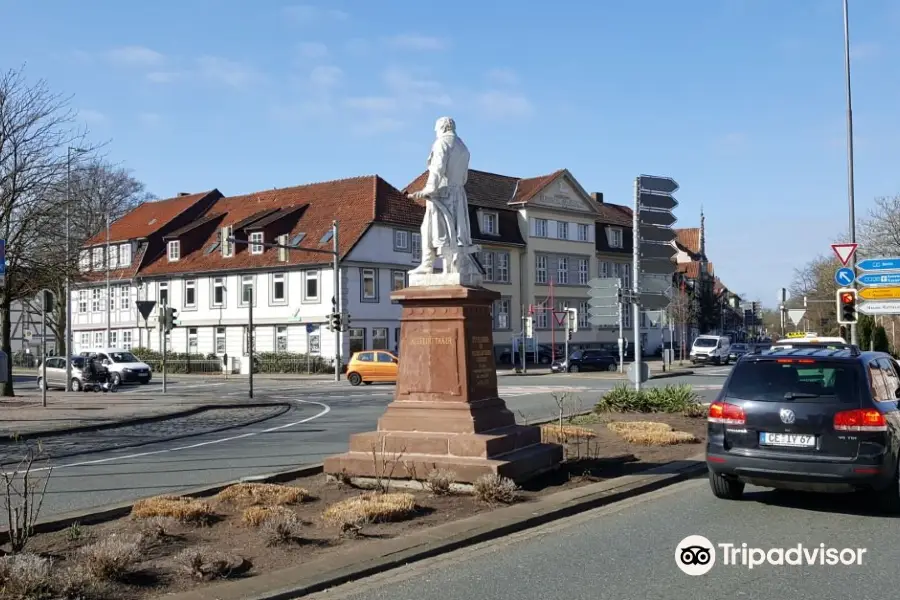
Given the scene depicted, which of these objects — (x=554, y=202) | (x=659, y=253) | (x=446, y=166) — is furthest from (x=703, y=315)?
(x=446, y=166)

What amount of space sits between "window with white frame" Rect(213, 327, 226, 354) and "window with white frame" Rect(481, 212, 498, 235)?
18.5 metres

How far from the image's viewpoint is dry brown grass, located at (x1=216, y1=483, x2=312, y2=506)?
9.10 metres

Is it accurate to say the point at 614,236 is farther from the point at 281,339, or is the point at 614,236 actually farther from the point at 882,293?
the point at 882,293

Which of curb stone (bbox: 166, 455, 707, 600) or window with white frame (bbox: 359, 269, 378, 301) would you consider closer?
curb stone (bbox: 166, 455, 707, 600)

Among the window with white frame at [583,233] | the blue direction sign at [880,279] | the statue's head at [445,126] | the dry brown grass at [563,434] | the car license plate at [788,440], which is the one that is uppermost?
the window with white frame at [583,233]

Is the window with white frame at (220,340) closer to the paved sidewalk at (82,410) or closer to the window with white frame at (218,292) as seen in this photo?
the window with white frame at (218,292)

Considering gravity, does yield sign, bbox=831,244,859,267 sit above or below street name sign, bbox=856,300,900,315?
above

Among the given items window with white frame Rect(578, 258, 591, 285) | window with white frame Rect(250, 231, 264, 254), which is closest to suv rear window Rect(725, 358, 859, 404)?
window with white frame Rect(250, 231, 264, 254)

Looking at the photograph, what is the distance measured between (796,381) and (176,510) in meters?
6.02

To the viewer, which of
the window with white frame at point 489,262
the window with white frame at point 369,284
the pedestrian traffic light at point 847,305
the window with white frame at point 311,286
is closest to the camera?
the pedestrian traffic light at point 847,305

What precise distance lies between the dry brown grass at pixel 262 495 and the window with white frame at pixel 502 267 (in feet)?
177

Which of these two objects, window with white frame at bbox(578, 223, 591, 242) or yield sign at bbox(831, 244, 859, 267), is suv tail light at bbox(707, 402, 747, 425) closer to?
yield sign at bbox(831, 244, 859, 267)

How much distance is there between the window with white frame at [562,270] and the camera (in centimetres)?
6788

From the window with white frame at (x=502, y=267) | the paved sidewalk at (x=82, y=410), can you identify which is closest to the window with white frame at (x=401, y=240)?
the window with white frame at (x=502, y=267)
